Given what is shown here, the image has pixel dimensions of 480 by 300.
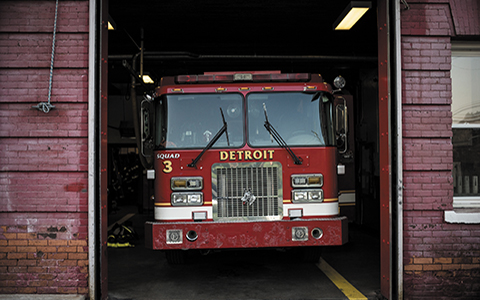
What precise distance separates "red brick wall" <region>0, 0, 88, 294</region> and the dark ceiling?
1934 mm

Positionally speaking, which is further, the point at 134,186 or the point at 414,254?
the point at 134,186

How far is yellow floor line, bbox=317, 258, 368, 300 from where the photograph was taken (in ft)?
16.6

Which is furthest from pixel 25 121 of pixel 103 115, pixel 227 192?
pixel 227 192

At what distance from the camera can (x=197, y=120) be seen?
5.57 meters

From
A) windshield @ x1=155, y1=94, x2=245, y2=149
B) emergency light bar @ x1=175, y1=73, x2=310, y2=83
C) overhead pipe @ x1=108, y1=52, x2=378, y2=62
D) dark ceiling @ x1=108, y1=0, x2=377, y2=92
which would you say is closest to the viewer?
windshield @ x1=155, y1=94, x2=245, y2=149

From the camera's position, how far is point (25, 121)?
15.5 feet

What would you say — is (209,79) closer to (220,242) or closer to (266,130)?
(266,130)

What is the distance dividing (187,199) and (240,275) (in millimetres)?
1608

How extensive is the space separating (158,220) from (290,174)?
74.3 inches

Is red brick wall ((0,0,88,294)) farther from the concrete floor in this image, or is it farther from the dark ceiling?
the dark ceiling

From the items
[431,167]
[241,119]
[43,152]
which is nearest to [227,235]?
[241,119]

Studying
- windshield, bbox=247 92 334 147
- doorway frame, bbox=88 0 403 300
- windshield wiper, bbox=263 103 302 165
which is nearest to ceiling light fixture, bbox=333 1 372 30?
doorway frame, bbox=88 0 403 300

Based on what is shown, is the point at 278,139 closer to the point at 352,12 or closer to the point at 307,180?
the point at 307,180

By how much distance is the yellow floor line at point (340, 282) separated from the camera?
5069 millimetres
